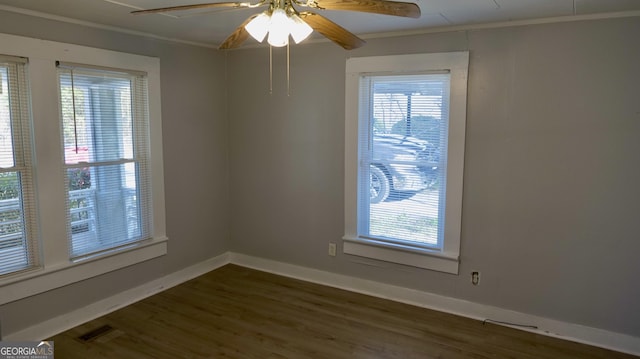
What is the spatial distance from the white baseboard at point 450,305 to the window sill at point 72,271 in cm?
110

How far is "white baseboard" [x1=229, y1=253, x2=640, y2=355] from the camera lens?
3.04 metres

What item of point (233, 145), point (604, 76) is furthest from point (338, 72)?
point (604, 76)

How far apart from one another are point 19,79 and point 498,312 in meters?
3.82

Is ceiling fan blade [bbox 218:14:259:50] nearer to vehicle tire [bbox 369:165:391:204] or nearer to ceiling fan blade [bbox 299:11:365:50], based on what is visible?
ceiling fan blade [bbox 299:11:365:50]

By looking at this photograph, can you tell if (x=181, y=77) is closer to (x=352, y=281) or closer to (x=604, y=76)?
(x=352, y=281)

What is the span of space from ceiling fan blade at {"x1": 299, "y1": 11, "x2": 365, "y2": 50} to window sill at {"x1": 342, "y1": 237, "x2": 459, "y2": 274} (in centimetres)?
201

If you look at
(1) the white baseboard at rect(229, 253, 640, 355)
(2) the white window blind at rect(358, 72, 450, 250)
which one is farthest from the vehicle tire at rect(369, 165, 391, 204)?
(1) the white baseboard at rect(229, 253, 640, 355)

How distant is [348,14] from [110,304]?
115 inches

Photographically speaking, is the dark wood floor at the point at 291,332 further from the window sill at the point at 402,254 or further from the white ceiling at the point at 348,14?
the white ceiling at the point at 348,14

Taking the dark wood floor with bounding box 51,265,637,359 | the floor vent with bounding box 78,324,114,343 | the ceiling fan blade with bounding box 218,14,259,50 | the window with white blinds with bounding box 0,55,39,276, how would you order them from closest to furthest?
1. the ceiling fan blade with bounding box 218,14,259,50
2. the window with white blinds with bounding box 0,55,39,276
3. the dark wood floor with bounding box 51,265,637,359
4. the floor vent with bounding box 78,324,114,343

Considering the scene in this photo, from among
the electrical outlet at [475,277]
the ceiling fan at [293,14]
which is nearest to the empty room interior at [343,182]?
the electrical outlet at [475,277]

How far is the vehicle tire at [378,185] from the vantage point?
3.77 m

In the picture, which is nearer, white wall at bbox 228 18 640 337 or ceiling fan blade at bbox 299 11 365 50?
ceiling fan blade at bbox 299 11 365 50

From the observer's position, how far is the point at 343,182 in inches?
155
